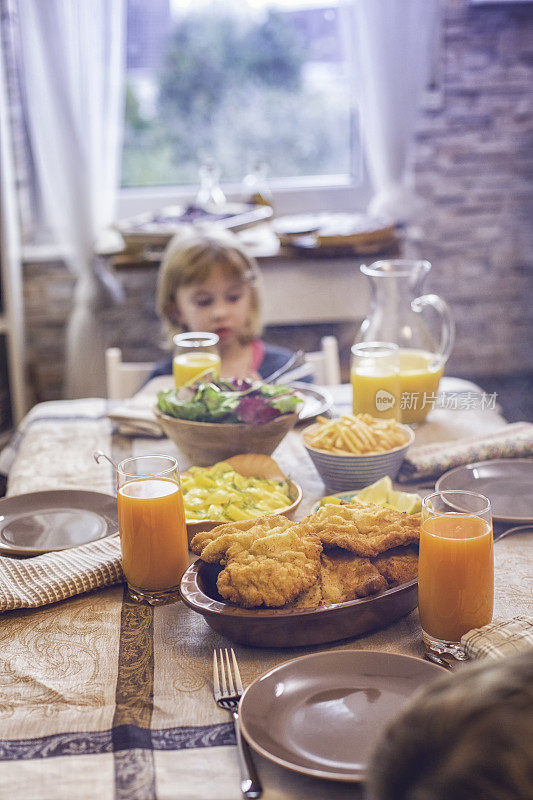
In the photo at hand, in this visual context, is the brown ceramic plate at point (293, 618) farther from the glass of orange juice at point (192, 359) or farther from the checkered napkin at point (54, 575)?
the glass of orange juice at point (192, 359)

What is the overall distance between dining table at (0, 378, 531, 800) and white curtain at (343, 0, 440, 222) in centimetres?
245

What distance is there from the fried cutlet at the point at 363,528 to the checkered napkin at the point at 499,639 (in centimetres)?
14

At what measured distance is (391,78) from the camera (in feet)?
10.4

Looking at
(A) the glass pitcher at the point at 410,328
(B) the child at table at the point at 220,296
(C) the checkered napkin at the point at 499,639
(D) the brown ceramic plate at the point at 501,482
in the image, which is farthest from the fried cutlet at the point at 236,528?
(B) the child at table at the point at 220,296

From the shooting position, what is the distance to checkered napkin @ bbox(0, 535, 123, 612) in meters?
0.96

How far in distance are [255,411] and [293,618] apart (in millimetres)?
517

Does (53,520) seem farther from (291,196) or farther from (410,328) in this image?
(291,196)

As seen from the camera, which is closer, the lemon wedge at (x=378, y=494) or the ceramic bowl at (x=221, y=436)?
the lemon wedge at (x=378, y=494)

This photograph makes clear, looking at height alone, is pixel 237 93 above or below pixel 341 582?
above

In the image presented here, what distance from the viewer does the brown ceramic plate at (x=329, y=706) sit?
0.67m

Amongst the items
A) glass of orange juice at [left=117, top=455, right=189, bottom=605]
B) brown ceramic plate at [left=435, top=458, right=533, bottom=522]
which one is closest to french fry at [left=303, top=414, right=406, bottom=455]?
brown ceramic plate at [left=435, top=458, right=533, bottom=522]

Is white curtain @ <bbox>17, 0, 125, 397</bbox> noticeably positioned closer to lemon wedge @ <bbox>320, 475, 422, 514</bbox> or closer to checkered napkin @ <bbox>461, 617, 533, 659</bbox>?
lemon wedge @ <bbox>320, 475, 422, 514</bbox>

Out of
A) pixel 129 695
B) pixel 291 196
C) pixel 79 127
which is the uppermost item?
pixel 79 127

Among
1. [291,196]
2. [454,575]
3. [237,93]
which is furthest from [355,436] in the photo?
[237,93]
